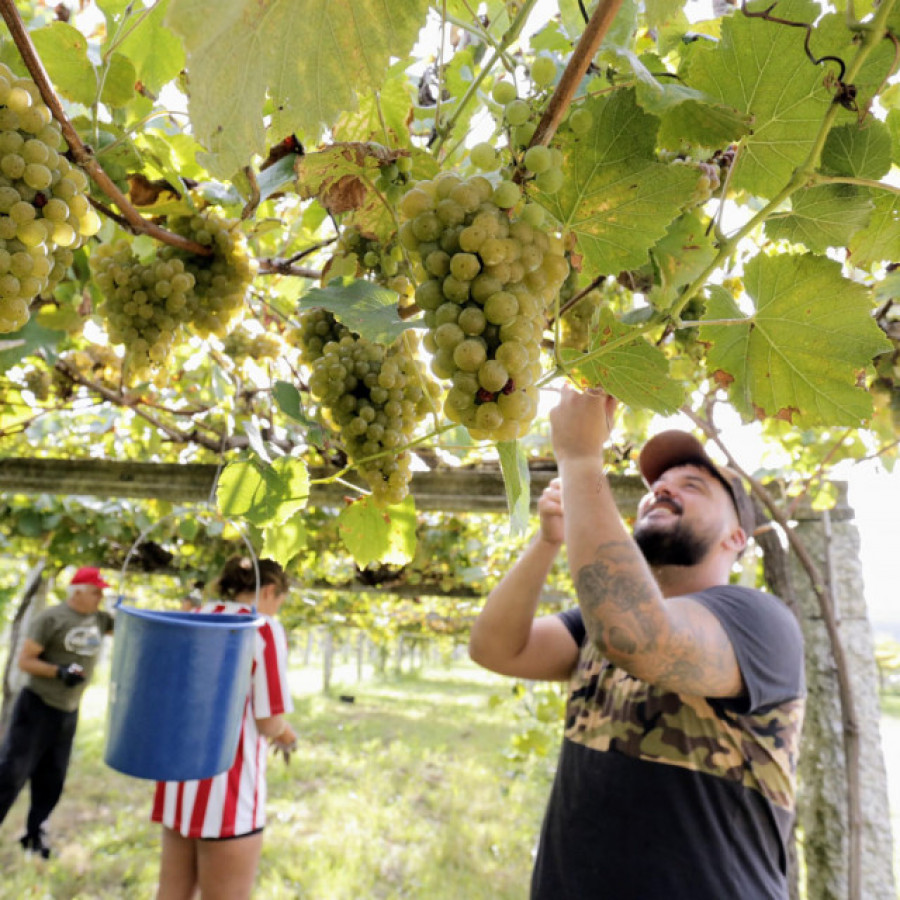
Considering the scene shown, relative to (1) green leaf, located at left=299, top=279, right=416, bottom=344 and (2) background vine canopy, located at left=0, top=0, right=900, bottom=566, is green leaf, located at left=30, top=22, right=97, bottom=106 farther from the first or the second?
(1) green leaf, located at left=299, top=279, right=416, bottom=344

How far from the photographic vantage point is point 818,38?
574 mm

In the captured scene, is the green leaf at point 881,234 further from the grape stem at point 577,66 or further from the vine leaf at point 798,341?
the grape stem at point 577,66

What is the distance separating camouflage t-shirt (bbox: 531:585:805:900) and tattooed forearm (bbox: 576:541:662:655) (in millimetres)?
303

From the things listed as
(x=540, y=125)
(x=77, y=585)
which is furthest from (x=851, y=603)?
(x=77, y=585)

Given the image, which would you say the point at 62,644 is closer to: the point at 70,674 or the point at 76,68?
the point at 70,674

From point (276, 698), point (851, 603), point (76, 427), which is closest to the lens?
point (851, 603)

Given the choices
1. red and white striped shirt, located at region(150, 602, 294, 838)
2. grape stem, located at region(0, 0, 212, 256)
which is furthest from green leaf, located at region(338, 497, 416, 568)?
red and white striped shirt, located at region(150, 602, 294, 838)

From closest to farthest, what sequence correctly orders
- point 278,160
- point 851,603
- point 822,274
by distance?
1. point 822,274
2. point 278,160
3. point 851,603

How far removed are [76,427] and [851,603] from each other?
14.1ft

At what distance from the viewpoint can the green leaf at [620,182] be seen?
0.56 metres

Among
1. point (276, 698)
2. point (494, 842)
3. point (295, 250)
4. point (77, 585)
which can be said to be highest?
point (295, 250)

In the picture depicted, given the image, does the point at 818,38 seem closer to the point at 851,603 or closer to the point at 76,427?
the point at 851,603

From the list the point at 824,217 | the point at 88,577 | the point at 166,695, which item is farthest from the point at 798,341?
the point at 88,577

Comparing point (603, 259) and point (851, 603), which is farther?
point (851, 603)
